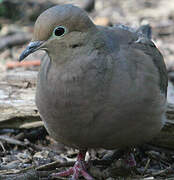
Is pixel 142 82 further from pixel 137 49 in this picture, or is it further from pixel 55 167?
pixel 55 167

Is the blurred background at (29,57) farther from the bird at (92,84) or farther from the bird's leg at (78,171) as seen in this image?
the bird at (92,84)

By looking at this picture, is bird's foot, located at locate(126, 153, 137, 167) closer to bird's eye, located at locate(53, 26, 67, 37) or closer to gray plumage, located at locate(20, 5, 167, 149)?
gray plumage, located at locate(20, 5, 167, 149)

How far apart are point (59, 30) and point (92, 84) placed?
0.50m

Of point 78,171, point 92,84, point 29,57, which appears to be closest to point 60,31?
point 92,84

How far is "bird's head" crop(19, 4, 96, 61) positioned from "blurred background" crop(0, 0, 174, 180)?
4.78ft

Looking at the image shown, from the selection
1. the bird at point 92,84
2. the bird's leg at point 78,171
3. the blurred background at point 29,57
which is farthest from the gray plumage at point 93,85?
the blurred background at point 29,57

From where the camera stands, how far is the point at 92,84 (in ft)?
11.7

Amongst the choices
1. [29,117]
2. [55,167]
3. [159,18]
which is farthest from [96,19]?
[55,167]

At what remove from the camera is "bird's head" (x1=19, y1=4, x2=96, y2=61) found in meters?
3.38

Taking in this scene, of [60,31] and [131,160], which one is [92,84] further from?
[131,160]

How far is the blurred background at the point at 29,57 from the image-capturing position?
4.84 metres

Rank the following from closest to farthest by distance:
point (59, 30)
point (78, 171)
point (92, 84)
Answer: point (59, 30), point (92, 84), point (78, 171)

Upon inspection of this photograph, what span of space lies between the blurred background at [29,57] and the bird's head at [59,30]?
146 centimetres

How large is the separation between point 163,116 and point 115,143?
0.60 m
